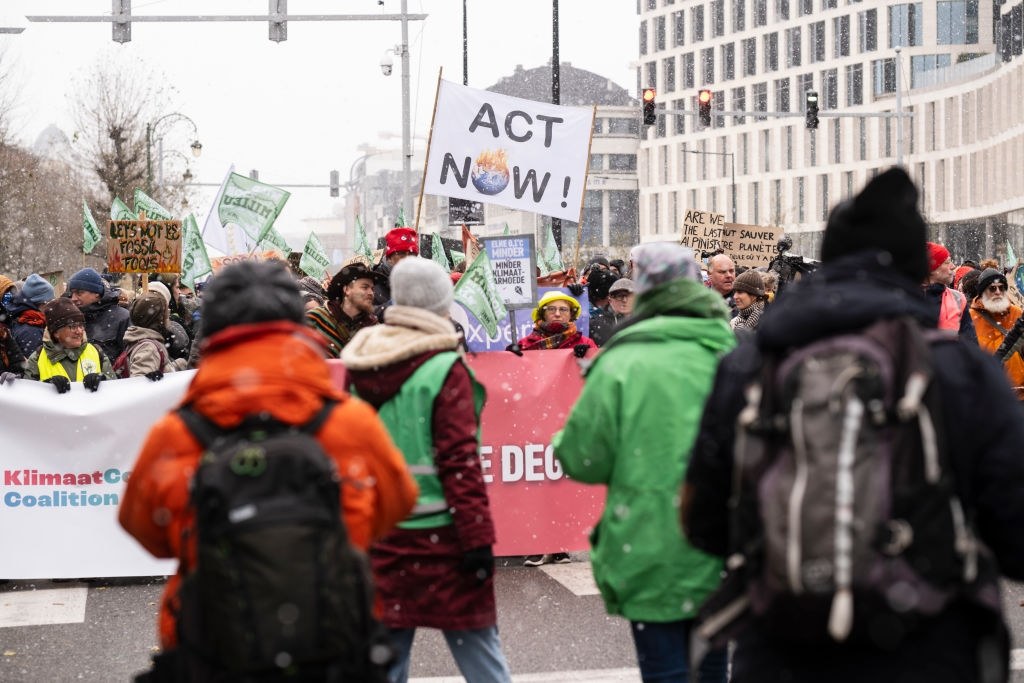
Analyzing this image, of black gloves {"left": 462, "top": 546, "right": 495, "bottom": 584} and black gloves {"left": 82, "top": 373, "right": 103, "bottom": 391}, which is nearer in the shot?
black gloves {"left": 462, "top": 546, "right": 495, "bottom": 584}

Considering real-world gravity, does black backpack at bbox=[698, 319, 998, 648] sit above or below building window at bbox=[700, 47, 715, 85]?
below

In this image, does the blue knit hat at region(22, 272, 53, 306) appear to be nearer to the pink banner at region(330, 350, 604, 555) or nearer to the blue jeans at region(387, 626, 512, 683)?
the pink banner at region(330, 350, 604, 555)

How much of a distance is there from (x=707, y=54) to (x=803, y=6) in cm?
1025

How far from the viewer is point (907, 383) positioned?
2988mm

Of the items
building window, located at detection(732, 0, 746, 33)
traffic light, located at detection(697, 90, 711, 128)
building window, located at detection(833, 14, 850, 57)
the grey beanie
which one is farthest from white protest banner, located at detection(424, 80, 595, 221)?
building window, located at detection(732, 0, 746, 33)

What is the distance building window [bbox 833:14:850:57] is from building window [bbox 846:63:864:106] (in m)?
1.23

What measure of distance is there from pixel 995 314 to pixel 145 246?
924 centimetres

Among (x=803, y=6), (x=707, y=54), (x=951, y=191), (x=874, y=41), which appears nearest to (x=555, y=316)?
(x=951, y=191)

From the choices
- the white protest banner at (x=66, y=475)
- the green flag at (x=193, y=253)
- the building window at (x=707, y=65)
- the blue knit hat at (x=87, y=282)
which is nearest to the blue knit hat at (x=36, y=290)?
the blue knit hat at (x=87, y=282)

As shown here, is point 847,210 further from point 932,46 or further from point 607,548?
point 932,46

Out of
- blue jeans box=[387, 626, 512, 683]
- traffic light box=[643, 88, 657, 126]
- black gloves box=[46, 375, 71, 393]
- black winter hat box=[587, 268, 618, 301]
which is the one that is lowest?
blue jeans box=[387, 626, 512, 683]

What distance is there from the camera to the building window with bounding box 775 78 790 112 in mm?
101438

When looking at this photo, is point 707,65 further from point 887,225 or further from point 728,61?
point 887,225

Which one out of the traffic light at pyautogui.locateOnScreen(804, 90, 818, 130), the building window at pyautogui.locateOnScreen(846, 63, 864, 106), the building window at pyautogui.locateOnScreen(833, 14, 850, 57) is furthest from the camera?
the building window at pyautogui.locateOnScreen(833, 14, 850, 57)
